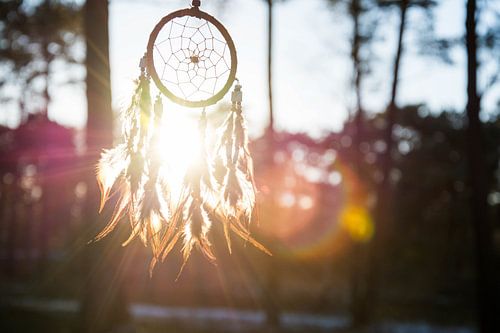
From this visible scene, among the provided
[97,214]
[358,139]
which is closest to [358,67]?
[358,139]

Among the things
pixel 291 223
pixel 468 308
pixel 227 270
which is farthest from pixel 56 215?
pixel 468 308

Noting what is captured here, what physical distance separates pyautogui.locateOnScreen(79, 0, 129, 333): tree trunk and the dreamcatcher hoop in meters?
6.47

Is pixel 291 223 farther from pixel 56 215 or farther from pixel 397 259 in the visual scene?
pixel 56 215

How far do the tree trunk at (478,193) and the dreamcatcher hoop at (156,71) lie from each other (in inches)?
423

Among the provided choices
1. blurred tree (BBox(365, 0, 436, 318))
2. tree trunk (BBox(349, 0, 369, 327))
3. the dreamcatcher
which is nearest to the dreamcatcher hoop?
the dreamcatcher

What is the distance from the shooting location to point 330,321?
21.3 m

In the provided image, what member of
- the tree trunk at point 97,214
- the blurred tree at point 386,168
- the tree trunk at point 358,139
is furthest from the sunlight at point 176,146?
the tree trunk at point 358,139

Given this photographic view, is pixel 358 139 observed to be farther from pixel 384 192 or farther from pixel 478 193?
pixel 478 193

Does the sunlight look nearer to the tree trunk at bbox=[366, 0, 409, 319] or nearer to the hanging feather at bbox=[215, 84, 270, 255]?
the hanging feather at bbox=[215, 84, 270, 255]

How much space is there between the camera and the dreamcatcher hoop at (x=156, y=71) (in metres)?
4.22

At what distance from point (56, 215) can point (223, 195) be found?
108ft

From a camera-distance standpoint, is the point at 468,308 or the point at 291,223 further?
the point at 291,223

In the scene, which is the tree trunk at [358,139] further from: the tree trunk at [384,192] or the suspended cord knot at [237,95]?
the suspended cord knot at [237,95]

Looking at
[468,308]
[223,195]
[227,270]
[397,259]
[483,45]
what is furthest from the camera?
[397,259]
